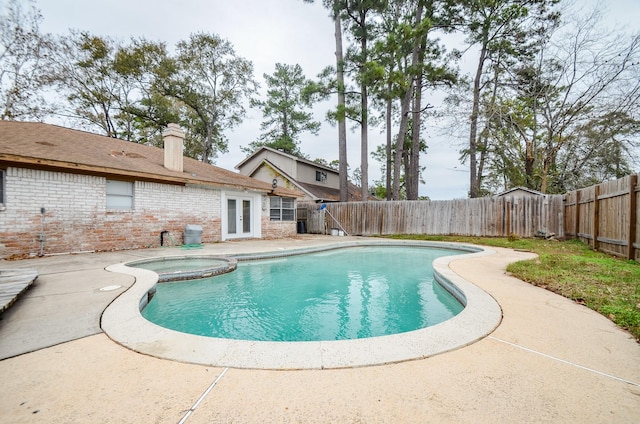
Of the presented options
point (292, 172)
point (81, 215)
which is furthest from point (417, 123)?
point (81, 215)

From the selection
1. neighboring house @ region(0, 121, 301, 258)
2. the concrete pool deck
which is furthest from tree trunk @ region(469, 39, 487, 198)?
the concrete pool deck

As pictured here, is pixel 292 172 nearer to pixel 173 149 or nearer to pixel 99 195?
pixel 173 149

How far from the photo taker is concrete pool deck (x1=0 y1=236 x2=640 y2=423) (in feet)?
4.32

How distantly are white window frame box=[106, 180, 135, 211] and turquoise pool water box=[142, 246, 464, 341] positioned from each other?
14.4 ft

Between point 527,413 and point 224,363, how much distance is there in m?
1.72

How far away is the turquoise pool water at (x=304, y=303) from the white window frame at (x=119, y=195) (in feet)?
14.4

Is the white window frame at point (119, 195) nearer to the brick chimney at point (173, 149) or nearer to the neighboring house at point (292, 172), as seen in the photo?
the brick chimney at point (173, 149)

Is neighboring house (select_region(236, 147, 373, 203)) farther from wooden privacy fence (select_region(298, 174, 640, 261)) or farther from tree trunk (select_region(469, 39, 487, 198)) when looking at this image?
tree trunk (select_region(469, 39, 487, 198))

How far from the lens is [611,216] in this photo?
640 cm

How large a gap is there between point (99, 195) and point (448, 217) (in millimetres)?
13200

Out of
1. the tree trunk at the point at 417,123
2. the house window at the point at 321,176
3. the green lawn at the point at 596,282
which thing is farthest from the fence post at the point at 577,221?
the house window at the point at 321,176

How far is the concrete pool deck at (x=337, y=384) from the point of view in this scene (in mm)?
1317

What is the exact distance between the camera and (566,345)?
2059mm

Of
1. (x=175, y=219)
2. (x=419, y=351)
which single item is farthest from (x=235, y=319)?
(x=175, y=219)
